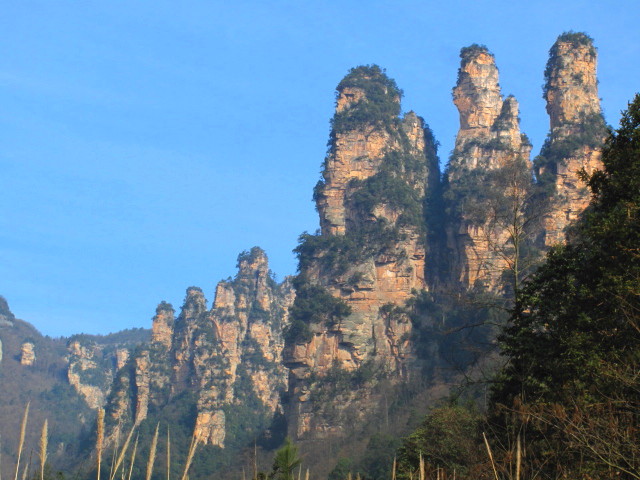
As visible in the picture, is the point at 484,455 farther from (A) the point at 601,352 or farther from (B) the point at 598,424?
(B) the point at 598,424

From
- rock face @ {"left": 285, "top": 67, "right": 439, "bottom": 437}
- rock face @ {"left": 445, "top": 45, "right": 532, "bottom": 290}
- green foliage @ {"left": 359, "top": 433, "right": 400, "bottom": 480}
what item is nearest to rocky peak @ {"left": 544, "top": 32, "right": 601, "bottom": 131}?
rock face @ {"left": 445, "top": 45, "right": 532, "bottom": 290}

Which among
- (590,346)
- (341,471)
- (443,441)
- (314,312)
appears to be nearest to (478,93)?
(314,312)

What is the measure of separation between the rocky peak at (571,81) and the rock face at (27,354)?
10815 cm

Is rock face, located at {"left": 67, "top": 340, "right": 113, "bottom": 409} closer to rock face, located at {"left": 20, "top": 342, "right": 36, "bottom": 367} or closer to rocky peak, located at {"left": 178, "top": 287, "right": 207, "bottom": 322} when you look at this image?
rock face, located at {"left": 20, "top": 342, "right": 36, "bottom": 367}

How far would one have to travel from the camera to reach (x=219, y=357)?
108m

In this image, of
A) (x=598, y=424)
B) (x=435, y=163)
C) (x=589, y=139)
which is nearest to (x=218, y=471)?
(x=435, y=163)

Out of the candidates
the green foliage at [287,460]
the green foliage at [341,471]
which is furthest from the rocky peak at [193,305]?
the green foliage at [287,460]

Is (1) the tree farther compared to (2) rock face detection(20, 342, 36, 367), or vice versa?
(2) rock face detection(20, 342, 36, 367)

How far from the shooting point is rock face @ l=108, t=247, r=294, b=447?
349 feet

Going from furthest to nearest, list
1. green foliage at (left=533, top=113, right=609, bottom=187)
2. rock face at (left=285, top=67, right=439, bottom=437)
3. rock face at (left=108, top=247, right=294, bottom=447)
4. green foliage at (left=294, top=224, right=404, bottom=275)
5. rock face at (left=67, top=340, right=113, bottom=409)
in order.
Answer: rock face at (left=67, top=340, right=113, bottom=409), rock face at (left=108, top=247, right=294, bottom=447), green foliage at (left=294, top=224, right=404, bottom=275), rock face at (left=285, top=67, right=439, bottom=437), green foliage at (left=533, top=113, right=609, bottom=187)

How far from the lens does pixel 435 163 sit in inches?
3634

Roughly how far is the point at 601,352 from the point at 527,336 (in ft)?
11.3

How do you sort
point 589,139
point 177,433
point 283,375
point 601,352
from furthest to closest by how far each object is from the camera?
point 283,375
point 177,433
point 589,139
point 601,352

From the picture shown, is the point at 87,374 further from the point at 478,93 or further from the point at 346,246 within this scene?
the point at 478,93
